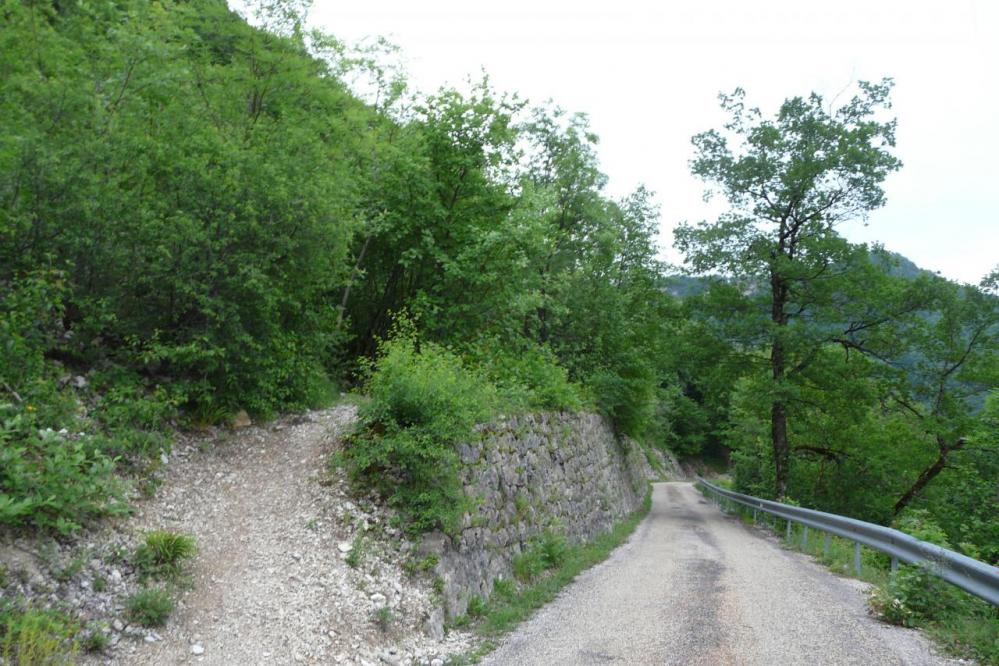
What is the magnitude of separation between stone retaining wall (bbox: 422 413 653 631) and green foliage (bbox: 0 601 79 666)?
3.24m

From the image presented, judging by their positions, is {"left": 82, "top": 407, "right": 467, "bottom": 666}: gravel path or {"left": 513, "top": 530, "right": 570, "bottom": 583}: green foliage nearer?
{"left": 82, "top": 407, "right": 467, "bottom": 666}: gravel path

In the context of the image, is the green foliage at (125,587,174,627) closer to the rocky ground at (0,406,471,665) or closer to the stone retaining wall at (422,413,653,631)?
the rocky ground at (0,406,471,665)

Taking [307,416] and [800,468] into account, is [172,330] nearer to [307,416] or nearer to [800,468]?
[307,416]

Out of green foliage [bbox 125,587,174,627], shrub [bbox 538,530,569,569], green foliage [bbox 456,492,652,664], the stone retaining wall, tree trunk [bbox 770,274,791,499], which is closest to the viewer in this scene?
green foliage [bbox 125,587,174,627]

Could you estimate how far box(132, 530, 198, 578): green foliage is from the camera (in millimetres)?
5277

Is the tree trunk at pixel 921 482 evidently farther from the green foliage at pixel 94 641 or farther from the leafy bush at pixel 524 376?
the green foliage at pixel 94 641

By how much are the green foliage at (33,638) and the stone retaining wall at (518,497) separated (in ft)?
10.6

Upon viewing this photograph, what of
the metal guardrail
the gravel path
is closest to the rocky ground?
the gravel path

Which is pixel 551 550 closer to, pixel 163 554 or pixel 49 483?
pixel 163 554

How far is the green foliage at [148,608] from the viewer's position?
4812mm

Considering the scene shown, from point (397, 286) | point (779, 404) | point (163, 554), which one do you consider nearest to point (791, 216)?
point (779, 404)

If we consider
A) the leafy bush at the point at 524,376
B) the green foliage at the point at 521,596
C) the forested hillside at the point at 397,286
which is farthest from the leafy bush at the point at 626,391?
the green foliage at the point at 521,596

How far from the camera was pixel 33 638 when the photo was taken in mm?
3855

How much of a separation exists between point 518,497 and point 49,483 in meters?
6.99
